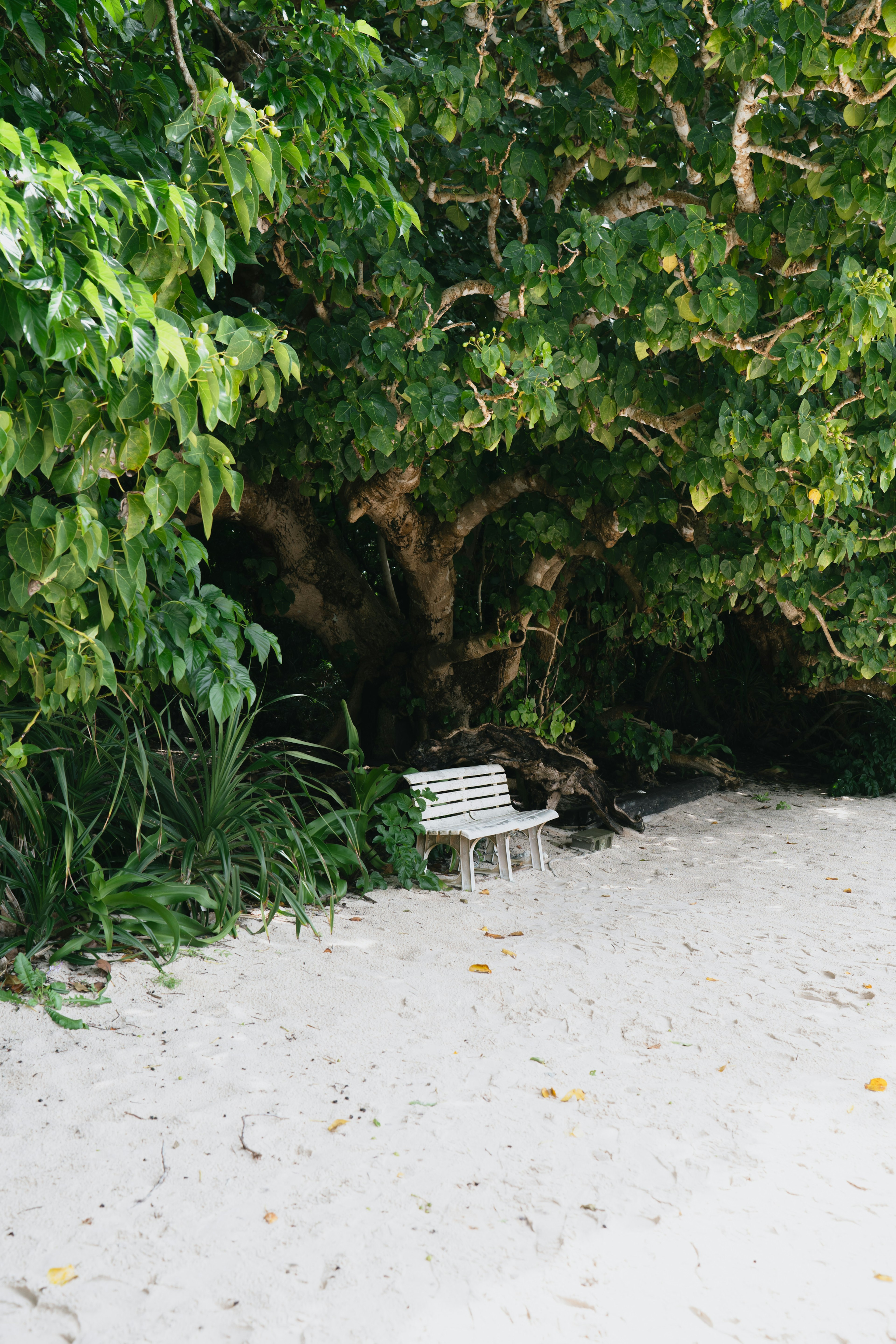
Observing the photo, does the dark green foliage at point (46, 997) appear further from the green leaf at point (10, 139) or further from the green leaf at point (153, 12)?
the green leaf at point (153, 12)

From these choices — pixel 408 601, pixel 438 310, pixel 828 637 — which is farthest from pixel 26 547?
pixel 828 637

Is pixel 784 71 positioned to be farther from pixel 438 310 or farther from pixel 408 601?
pixel 408 601

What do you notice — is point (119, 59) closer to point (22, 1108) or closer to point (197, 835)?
point (197, 835)

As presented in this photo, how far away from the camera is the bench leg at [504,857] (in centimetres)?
522

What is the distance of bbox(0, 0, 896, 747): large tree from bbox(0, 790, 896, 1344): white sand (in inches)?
45.8

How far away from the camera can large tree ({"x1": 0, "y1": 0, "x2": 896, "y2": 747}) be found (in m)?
2.08

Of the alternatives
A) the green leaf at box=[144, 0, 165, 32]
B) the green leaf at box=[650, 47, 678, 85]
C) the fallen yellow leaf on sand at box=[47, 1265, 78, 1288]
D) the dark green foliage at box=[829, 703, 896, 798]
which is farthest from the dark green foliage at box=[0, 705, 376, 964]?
the dark green foliage at box=[829, 703, 896, 798]

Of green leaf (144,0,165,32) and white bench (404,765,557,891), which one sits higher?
green leaf (144,0,165,32)

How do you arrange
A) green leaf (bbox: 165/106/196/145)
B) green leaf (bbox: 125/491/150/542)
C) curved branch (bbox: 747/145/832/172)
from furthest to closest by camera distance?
curved branch (bbox: 747/145/832/172) < green leaf (bbox: 125/491/150/542) < green leaf (bbox: 165/106/196/145)

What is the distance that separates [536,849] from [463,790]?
1.96 feet

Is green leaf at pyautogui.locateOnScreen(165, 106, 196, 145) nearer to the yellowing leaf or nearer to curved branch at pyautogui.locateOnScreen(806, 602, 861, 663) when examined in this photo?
the yellowing leaf

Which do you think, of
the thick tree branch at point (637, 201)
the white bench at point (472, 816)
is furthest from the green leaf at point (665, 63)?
the white bench at point (472, 816)

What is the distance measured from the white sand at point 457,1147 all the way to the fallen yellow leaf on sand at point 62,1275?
17 mm

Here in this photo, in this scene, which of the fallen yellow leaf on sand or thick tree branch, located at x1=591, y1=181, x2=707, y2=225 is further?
thick tree branch, located at x1=591, y1=181, x2=707, y2=225
